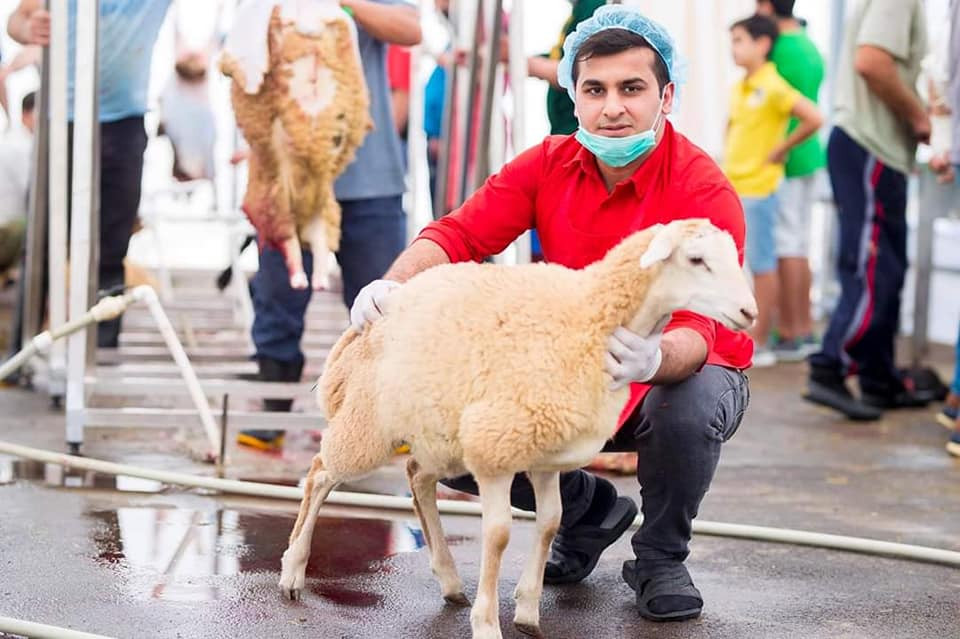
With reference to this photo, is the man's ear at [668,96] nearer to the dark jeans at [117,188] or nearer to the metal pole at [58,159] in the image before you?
the metal pole at [58,159]

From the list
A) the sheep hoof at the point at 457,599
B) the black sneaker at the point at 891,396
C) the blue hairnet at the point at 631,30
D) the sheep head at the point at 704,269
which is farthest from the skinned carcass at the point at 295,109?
the black sneaker at the point at 891,396

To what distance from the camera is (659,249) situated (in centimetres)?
303

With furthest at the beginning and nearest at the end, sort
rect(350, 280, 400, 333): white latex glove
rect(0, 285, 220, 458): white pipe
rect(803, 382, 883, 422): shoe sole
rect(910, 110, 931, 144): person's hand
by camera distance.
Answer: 1. rect(803, 382, 883, 422): shoe sole
2. rect(910, 110, 931, 144): person's hand
3. rect(0, 285, 220, 458): white pipe
4. rect(350, 280, 400, 333): white latex glove

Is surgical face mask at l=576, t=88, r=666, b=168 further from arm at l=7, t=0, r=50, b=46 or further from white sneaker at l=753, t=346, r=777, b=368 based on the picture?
white sneaker at l=753, t=346, r=777, b=368

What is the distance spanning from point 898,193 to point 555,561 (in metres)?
3.17

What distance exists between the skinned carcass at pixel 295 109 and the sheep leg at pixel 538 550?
1.96 metres

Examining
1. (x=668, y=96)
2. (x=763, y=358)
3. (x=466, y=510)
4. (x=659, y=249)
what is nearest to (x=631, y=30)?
(x=668, y=96)

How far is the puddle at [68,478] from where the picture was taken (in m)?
4.82

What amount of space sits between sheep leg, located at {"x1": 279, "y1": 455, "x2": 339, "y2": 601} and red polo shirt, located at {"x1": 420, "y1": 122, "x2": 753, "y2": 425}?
2.05 feet

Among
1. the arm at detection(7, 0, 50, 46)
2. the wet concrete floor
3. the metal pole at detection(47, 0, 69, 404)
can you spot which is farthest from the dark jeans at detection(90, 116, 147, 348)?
the wet concrete floor

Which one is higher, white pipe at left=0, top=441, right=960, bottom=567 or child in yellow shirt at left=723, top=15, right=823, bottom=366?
child in yellow shirt at left=723, top=15, right=823, bottom=366

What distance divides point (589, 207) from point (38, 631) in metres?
1.56

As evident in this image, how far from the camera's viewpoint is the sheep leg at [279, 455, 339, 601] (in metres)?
3.54

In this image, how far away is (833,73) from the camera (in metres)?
10.1
